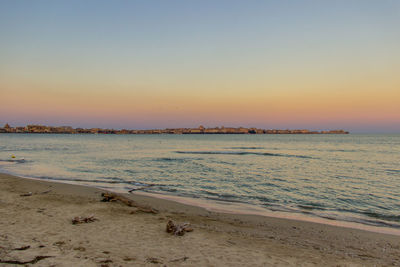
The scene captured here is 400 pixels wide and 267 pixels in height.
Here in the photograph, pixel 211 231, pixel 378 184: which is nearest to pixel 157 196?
pixel 211 231

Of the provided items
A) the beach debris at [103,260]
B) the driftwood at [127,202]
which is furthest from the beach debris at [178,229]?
the driftwood at [127,202]

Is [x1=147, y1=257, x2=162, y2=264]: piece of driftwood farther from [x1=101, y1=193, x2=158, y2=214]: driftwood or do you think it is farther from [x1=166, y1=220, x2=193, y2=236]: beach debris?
[x1=101, y1=193, x2=158, y2=214]: driftwood

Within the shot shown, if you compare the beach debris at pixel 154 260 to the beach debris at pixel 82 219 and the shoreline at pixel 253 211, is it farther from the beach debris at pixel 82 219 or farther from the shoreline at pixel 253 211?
the shoreline at pixel 253 211

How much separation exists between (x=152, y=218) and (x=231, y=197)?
674 centimetres

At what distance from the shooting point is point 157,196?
1552cm

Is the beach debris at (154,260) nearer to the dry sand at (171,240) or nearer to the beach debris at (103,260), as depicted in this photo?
the dry sand at (171,240)

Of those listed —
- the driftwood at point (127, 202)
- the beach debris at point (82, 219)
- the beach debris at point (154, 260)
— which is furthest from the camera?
the driftwood at point (127, 202)

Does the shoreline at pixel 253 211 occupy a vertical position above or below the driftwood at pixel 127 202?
below

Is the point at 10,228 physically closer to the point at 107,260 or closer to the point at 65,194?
the point at 107,260

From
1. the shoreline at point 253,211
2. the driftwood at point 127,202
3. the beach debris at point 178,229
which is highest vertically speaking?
the beach debris at point 178,229

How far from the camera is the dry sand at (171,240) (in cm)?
647

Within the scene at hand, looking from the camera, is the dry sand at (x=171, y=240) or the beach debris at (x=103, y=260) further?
the dry sand at (x=171, y=240)

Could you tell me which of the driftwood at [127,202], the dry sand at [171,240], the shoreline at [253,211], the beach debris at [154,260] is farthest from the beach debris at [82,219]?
the shoreline at [253,211]

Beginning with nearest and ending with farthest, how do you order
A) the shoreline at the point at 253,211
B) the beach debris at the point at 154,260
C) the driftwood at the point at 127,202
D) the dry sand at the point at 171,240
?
the beach debris at the point at 154,260 < the dry sand at the point at 171,240 < the shoreline at the point at 253,211 < the driftwood at the point at 127,202
